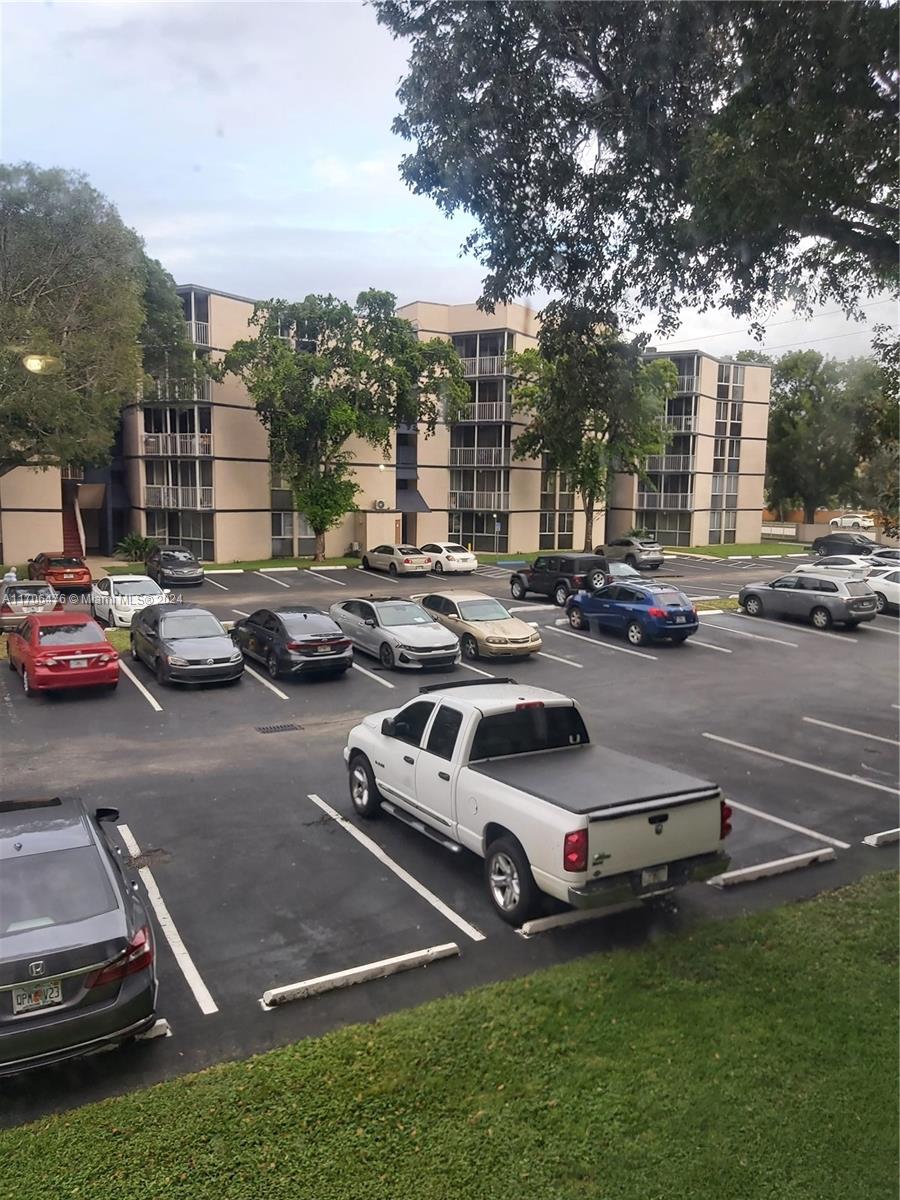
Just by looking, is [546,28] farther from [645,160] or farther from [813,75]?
[813,75]

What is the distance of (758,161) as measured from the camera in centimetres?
972

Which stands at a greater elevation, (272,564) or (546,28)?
(546,28)

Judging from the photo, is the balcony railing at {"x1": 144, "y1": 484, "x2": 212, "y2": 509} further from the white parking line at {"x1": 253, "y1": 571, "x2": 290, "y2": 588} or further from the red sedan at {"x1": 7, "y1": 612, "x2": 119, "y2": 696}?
the red sedan at {"x1": 7, "y1": 612, "x2": 119, "y2": 696}

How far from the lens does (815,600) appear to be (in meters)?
25.7

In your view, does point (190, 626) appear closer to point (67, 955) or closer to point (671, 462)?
point (67, 955)

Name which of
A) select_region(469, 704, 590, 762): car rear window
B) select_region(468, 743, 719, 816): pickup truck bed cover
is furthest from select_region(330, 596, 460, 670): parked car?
select_region(468, 743, 719, 816): pickup truck bed cover

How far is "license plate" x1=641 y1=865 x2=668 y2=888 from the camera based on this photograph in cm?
724

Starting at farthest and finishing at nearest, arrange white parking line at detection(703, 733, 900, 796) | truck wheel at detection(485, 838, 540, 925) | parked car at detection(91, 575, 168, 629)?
1. parked car at detection(91, 575, 168, 629)
2. white parking line at detection(703, 733, 900, 796)
3. truck wheel at detection(485, 838, 540, 925)

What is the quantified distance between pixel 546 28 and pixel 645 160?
2085 millimetres

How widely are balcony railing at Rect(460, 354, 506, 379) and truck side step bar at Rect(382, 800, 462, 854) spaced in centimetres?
3955

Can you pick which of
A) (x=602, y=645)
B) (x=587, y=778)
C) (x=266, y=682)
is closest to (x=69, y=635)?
(x=266, y=682)

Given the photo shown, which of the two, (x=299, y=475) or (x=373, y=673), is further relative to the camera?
(x=299, y=475)

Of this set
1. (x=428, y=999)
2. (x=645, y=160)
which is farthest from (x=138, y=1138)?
(x=645, y=160)

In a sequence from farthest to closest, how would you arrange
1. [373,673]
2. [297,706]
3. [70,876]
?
[373,673] → [297,706] → [70,876]
